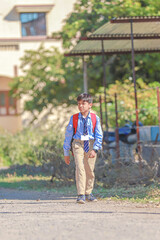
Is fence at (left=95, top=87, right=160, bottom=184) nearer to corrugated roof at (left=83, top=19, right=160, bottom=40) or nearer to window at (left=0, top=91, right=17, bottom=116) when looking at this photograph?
corrugated roof at (left=83, top=19, right=160, bottom=40)

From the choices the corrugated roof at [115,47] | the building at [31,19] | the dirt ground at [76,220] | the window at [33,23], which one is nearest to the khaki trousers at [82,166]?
the dirt ground at [76,220]

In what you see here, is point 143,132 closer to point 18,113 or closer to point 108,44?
point 108,44

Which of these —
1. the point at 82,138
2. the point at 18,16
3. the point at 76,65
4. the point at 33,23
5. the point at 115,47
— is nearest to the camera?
the point at 82,138

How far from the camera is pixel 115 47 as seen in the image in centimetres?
1538

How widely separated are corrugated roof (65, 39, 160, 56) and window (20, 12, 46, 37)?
12952 millimetres

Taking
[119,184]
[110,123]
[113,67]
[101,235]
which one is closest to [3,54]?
[113,67]

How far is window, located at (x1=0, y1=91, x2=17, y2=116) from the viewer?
96.9ft

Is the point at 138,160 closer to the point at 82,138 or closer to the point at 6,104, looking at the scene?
the point at 82,138

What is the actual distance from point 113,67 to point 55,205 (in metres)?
14.7

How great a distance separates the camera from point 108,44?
49.6 feet

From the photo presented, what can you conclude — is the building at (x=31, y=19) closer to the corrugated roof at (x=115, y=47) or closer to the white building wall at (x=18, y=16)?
the white building wall at (x=18, y=16)

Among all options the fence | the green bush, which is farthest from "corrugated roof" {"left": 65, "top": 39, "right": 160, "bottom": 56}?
the green bush

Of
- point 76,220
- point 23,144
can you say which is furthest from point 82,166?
point 23,144

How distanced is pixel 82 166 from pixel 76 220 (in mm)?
2214
